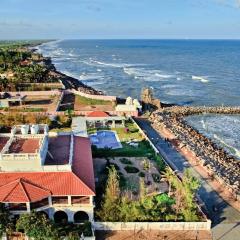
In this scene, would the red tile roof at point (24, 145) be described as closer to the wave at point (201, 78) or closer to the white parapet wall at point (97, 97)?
the white parapet wall at point (97, 97)

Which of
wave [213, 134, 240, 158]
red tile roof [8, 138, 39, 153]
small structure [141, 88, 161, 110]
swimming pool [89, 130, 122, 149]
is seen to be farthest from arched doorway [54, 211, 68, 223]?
small structure [141, 88, 161, 110]

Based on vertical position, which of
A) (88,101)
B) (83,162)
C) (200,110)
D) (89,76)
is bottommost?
(200,110)

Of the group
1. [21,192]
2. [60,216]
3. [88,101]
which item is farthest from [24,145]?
[88,101]

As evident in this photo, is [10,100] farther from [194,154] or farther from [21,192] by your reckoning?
[21,192]

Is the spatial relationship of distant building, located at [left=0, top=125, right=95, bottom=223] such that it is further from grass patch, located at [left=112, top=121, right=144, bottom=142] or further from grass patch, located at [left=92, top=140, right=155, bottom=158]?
grass patch, located at [left=112, top=121, right=144, bottom=142]

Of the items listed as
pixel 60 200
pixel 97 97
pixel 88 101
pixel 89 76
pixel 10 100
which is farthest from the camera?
pixel 89 76

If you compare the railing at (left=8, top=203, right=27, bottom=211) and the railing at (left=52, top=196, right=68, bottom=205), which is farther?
the railing at (left=52, top=196, right=68, bottom=205)
